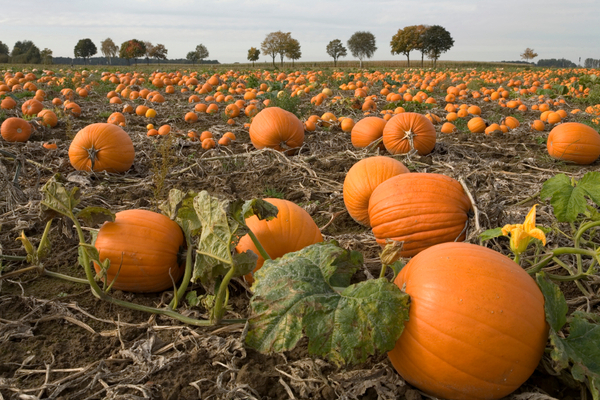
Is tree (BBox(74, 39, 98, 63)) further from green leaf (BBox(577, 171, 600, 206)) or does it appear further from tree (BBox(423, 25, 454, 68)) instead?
green leaf (BBox(577, 171, 600, 206))

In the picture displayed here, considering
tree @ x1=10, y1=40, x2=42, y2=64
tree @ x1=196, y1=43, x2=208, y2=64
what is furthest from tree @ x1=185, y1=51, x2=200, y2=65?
tree @ x1=10, y1=40, x2=42, y2=64

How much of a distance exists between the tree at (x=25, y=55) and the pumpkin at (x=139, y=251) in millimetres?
60980

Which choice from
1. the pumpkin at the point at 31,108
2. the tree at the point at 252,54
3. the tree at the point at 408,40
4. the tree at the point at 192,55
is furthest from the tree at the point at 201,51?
the pumpkin at the point at 31,108

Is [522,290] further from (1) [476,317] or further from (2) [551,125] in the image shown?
(2) [551,125]

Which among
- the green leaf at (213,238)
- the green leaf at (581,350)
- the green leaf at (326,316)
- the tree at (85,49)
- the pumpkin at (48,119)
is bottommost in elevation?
the green leaf at (581,350)

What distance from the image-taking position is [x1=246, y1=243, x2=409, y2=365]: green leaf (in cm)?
159

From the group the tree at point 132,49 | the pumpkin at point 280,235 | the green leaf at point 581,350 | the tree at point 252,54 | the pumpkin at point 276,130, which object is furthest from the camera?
the tree at point 252,54

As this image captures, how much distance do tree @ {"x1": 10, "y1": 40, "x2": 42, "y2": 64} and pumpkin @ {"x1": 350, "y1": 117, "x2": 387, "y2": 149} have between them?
193ft

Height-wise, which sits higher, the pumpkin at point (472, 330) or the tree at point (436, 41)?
the tree at point (436, 41)

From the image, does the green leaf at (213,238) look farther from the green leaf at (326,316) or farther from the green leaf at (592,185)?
the green leaf at (592,185)

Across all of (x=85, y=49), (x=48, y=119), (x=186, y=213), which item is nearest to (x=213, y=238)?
(x=186, y=213)

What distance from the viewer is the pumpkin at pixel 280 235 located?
252 centimetres

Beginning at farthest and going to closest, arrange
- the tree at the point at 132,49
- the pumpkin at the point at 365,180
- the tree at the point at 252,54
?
the tree at the point at 252,54
the tree at the point at 132,49
the pumpkin at the point at 365,180

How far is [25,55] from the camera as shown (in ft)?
180
